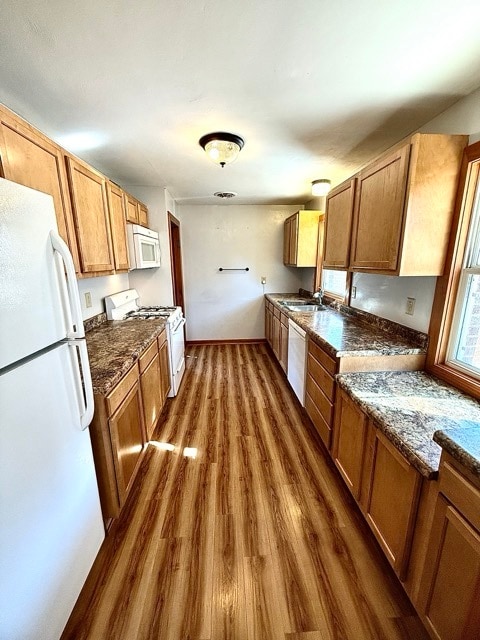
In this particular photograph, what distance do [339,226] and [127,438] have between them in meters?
2.34

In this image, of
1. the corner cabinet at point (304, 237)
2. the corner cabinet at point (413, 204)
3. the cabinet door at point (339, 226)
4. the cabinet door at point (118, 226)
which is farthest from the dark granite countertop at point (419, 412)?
the corner cabinet at point (304, 237)

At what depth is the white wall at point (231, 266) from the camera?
4.34m

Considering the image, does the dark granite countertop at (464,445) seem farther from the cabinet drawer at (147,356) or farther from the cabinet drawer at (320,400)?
the cabinet drawer at (147,356)

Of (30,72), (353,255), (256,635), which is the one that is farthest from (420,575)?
(30,72)

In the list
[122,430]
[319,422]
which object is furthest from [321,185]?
[122,430]

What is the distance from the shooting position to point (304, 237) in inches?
143

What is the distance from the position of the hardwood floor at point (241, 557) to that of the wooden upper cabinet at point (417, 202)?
61.1 inches

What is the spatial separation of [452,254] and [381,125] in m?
0.99

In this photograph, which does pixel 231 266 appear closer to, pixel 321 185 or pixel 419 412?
pixel 321 185

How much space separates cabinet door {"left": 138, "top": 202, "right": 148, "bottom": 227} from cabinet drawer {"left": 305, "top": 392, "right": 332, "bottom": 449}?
264cm

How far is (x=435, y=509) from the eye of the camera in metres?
0.94

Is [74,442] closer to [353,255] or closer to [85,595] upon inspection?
[85,595]

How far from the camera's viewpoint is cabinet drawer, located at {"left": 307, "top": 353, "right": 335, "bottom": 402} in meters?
1.87

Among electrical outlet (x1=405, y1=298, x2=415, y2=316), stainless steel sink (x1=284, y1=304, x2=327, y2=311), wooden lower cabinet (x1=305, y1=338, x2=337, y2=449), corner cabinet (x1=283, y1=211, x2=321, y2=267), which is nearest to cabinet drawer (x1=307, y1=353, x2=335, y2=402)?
wooden lower cabinet (x1=305, y1=338, x2=337, y2=449)
